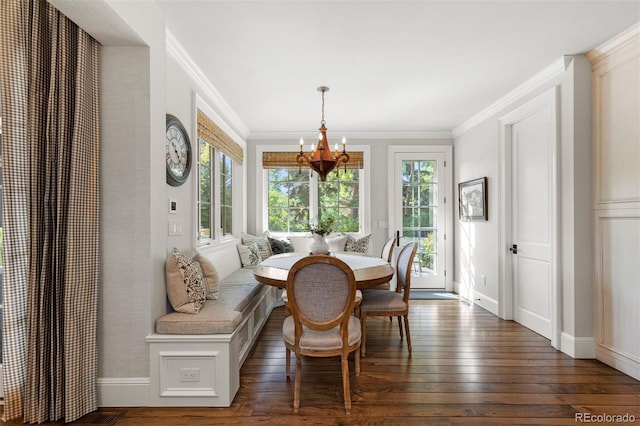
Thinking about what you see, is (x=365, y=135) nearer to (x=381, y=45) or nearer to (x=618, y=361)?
(x=381, y=45)

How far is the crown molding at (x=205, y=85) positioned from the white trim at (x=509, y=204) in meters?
3.13

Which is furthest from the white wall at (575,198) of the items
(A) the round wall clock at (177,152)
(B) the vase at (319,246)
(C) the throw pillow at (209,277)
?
(A) the round wall clock at (177,152)

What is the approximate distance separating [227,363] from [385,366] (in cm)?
125

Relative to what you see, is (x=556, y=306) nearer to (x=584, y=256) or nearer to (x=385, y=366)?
(x=584, y=256)

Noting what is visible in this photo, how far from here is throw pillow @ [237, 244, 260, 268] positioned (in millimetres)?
4273

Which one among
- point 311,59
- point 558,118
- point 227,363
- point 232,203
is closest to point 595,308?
point 558,118

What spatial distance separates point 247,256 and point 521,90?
3540 mm

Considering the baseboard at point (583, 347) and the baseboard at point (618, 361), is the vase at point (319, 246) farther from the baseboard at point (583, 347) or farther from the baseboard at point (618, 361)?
the baseboard at point (618, 361)

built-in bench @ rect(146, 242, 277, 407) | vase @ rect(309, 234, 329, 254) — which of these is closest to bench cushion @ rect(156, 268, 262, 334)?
built-in bench @ rect(146, 242, 277, 407)

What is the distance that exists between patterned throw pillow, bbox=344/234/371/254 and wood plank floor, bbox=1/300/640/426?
164 cm

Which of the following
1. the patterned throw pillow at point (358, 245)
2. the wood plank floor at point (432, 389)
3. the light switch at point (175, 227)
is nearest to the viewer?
the wood plank floor at point (432, 389)

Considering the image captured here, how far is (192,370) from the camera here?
6.90 feet

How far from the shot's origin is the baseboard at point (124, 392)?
6.89ft

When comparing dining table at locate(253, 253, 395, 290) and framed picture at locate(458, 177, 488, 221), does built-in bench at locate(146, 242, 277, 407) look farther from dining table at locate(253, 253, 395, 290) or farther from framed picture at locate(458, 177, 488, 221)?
framed picture at locate(458, 177, 488, 221)
